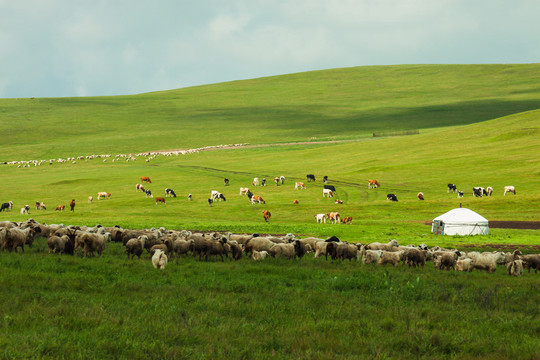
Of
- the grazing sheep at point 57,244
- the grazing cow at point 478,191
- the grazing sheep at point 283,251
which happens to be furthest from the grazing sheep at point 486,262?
the grazing cow at point 478,191

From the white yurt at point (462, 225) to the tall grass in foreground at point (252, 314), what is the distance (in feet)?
77.1

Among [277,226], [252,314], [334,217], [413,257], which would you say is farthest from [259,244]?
[334,217]

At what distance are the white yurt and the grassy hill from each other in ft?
267

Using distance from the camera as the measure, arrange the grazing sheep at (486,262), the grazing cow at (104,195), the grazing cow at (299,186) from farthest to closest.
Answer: the grazing cow at (299,186) → the grazing cow at (104,195) → the grazing sheep at (486,262)

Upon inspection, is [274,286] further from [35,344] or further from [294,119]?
[294,119]

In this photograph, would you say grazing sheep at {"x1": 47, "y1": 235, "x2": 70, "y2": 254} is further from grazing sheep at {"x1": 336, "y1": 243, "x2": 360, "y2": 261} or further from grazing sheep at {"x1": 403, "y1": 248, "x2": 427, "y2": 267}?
grazing sheep at {"x1": 403, "y1": 248, "x2": 427, "y2": 267}

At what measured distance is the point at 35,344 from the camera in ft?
25.1

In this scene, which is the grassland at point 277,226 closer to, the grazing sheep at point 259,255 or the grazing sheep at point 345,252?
the grazing sheep at point 259,255

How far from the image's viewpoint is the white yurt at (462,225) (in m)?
37.5

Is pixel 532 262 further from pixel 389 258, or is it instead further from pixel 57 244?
pixel 57 244

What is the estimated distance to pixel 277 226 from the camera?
37781 millimetres

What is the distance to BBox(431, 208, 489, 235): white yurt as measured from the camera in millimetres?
37531

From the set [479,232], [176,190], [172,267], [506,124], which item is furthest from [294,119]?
[172,267]

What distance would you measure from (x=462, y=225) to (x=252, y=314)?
3154cm
